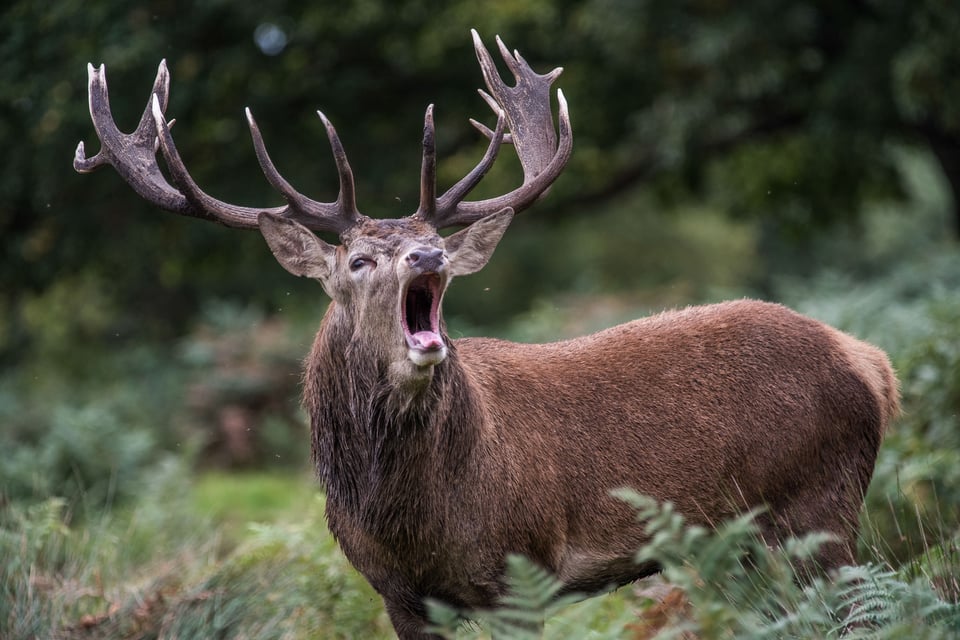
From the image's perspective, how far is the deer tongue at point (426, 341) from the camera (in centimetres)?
474

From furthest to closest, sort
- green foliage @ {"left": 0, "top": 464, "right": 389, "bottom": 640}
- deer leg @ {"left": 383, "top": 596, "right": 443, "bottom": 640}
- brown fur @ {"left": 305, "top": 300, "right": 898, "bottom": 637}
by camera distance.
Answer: green foliage @ {"left": 0, "top": 464, "right": 389, "bottom": 640} → deer leg @ {"left": 383, "top": 596, "right": 443, "bottom": 640} → brown fur @ {"left": 305, "top": 300, "right": 898, "bottom": 637}

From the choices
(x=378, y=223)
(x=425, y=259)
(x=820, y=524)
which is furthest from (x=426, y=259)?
(x=820, y=524)

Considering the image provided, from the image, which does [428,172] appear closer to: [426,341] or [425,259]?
[425,259]

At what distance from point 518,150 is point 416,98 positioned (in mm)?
9716

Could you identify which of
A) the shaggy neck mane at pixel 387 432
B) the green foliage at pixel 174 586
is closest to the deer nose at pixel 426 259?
the shaggy neck mane at pixel 387 432

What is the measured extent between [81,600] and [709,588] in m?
3.21

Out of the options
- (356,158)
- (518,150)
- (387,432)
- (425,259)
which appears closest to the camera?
(425,259)

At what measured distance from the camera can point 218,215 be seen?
5.52 metres

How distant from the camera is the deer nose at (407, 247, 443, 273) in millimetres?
4730

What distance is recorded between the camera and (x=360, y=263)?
5.05 metres

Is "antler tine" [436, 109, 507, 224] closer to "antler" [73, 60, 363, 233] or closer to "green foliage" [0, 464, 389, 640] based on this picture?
"antler" [73, 60, 363, 233]

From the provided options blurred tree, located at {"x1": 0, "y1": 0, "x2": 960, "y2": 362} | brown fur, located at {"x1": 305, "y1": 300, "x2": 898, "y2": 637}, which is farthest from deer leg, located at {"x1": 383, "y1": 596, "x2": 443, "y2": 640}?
blurred tree, located at {"x1": 0, "y1": 0, "x2": 960, "y2": 362}

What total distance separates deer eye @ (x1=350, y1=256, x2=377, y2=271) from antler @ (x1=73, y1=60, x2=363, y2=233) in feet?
0.81

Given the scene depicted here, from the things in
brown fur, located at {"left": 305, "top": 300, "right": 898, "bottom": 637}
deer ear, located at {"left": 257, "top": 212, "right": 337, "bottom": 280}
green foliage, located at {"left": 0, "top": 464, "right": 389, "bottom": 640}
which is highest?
deer ear, located at {"left": 257, "top": 212, "right": 337, "bottom": 280}
